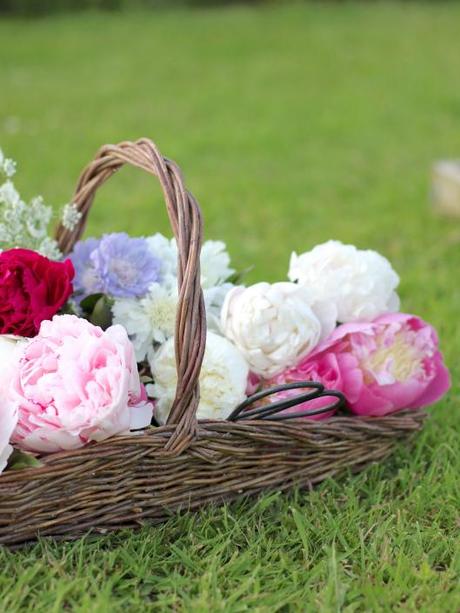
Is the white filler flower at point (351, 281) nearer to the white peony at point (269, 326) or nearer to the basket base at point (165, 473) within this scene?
the white peony at point (269, 326)

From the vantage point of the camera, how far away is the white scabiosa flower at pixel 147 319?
1.57m

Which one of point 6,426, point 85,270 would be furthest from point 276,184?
point 6,426

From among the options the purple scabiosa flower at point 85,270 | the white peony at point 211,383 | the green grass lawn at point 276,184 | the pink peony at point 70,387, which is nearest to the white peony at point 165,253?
the purple scabiosa flower at point 85,270

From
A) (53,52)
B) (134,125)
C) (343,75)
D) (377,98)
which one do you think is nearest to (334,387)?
(134,125)

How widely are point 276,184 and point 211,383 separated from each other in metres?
2.64

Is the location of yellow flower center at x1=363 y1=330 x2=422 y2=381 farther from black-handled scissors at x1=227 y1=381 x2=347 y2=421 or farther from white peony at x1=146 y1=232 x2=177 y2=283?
white peony at x1=146 y1=232 x2=177 y2=283

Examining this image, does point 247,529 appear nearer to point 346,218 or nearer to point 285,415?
point 285,415

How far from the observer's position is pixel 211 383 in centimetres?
150

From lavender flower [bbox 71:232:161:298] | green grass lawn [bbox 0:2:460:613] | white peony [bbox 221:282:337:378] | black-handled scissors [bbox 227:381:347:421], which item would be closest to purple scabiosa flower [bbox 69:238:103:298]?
lavender flower [bbox 71:232:161:298]

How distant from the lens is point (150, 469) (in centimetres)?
139

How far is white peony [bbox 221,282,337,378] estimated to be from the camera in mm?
1549

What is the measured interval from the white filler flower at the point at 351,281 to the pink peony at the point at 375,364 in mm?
35

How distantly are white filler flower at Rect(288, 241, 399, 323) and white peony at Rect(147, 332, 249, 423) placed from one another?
9.6 inches

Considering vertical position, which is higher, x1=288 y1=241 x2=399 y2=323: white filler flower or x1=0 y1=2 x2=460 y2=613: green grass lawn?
x1=288 y1=241 x2=399 y2=323: white filler flower
